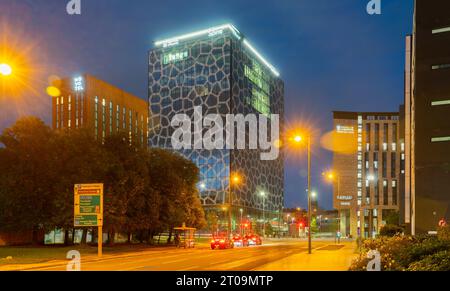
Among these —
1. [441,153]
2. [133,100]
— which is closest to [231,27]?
[133,100]

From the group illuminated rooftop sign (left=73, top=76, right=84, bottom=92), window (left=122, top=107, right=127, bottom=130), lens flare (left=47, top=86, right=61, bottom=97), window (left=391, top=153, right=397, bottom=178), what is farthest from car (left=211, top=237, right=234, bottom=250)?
window (left=122, top=107, right=127, bottom=130)

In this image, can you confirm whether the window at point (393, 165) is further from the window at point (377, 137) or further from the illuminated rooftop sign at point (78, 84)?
the illuminated rooftop sign at point (78, 84)

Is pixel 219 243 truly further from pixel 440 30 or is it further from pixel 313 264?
pixel 440 30

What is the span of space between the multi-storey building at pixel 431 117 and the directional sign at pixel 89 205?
34493 mm

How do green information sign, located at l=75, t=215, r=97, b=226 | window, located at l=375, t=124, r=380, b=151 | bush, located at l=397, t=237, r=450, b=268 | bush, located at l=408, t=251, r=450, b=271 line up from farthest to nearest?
window, located at l=375, t=124, r=380, b=151 < green information sign, located at l=75, t=215, r=97, b=226 < bush, located at l=397, t=237, r=450, b=268 < bush, located at l=408, t=251, r=450, b=271

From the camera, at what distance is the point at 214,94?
440 ft

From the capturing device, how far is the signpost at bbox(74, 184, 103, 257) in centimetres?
3369

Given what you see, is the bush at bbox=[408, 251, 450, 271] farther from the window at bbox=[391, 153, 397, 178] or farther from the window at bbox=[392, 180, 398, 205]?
the window at bbox=[391, 153, 397, 178]

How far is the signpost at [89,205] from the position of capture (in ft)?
111

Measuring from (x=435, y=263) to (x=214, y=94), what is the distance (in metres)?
123

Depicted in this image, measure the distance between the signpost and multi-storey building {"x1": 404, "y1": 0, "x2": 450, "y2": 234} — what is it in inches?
1358

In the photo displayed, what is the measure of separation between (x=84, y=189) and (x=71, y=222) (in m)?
10.2

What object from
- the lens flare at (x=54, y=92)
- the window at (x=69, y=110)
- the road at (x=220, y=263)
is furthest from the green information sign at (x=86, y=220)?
the lens flare at (x=54, y=92)
